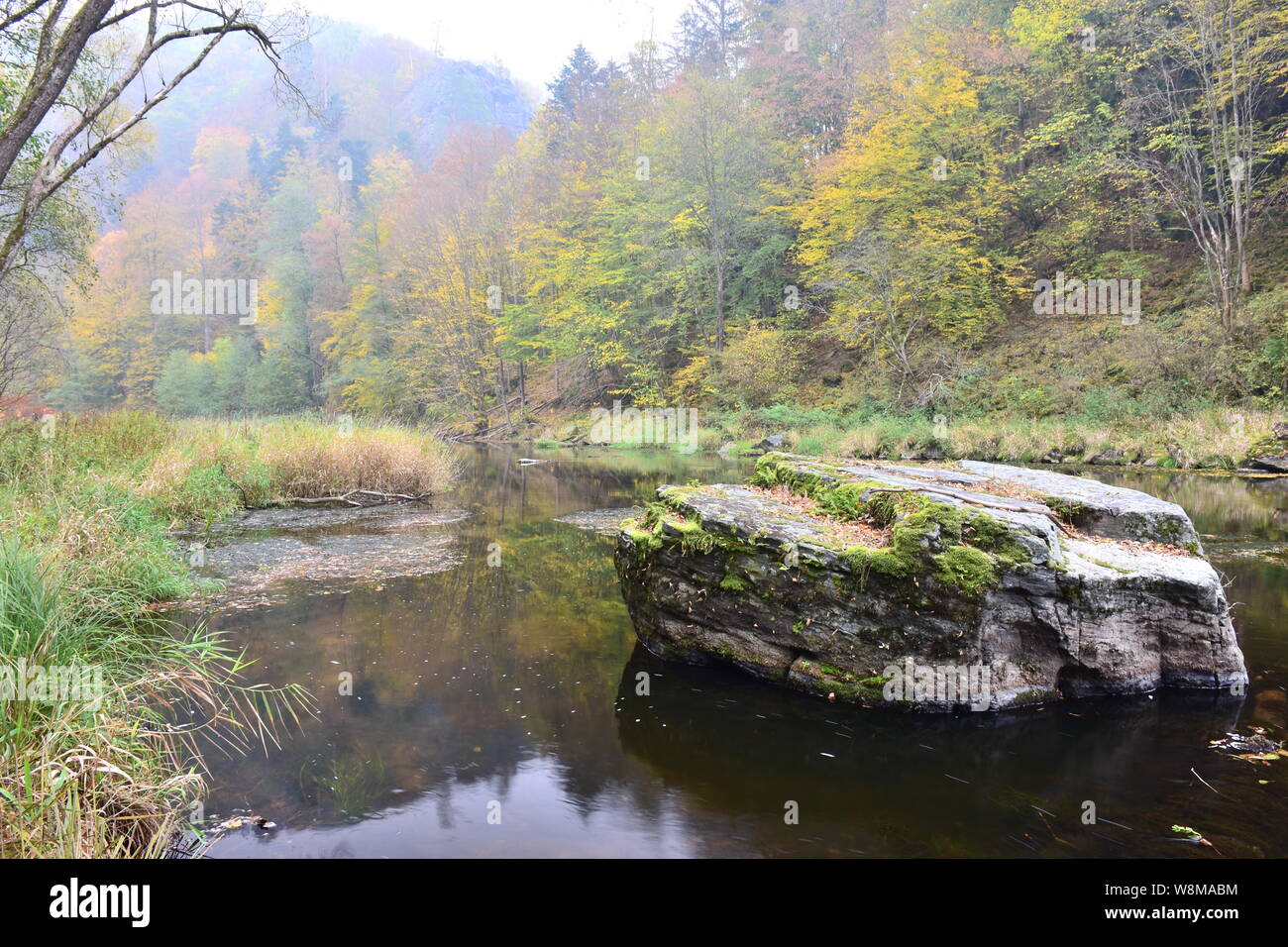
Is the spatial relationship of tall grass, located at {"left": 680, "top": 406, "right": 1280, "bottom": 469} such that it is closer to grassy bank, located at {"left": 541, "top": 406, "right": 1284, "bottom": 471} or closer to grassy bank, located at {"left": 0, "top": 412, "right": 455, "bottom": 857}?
grassy bank, located at {"left": 541, "top": 406, "right": 1284, "bottom": 471}

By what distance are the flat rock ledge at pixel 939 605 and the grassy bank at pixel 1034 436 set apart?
12.6 m

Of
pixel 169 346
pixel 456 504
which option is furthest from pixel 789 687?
pixel 169 346

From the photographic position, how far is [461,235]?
33969 millimetres

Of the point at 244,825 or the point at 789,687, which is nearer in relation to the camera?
the point at 244,825

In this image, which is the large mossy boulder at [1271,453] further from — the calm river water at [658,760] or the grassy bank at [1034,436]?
the calm river water at [658,760]

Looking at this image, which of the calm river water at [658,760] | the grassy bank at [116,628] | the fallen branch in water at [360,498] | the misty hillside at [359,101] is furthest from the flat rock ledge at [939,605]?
the misty hillside at [359,101]

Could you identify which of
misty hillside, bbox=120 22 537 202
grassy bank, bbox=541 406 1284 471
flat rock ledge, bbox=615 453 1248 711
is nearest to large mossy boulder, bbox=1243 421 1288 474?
grassy bank, bbox=541 406 1284 471

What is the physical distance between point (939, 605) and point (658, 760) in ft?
6.95

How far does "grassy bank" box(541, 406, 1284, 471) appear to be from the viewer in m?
14.8

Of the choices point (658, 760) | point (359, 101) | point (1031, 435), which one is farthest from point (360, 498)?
point (359, 101)

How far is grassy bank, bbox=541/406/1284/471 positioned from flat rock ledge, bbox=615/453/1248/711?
12578 millimetres
